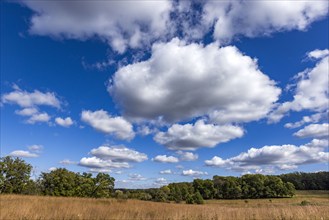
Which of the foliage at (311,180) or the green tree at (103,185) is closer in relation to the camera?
the green tree at (103,185)

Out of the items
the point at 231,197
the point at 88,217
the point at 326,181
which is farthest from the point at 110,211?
the point at 326,181

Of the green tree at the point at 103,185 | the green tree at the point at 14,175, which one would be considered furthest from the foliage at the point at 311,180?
the green tree at the point at 14,175

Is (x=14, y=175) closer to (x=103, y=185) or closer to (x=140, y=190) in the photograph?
(x=103, y=185)

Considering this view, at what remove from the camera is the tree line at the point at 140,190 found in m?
53.0

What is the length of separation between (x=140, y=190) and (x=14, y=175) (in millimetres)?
57870

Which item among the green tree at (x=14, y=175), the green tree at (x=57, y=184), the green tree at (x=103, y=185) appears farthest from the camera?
the green tree at (x=103, y=185)

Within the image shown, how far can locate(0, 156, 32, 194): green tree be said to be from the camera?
5144 centimetres

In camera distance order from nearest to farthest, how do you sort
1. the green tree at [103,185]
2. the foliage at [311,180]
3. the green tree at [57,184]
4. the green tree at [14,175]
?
the green tree at [14,175], the green tree at [57,184], the green tree at [103,185], the foliage at [311,180]

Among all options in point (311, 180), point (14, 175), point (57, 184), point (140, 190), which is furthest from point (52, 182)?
point (311, 180)

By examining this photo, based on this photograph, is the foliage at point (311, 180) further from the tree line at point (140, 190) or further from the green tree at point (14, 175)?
the green tree at point (14, 175)

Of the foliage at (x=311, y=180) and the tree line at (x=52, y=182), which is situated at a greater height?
the foliage at (x=311, y=180)

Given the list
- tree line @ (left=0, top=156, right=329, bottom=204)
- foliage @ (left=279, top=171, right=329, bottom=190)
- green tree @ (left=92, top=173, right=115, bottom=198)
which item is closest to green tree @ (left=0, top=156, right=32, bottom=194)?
tree line @ (left=0, top=156, right=329, bottom=204)

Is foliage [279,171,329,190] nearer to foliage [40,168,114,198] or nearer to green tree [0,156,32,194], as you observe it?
foliage [40,168,114,198]

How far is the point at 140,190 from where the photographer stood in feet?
346
